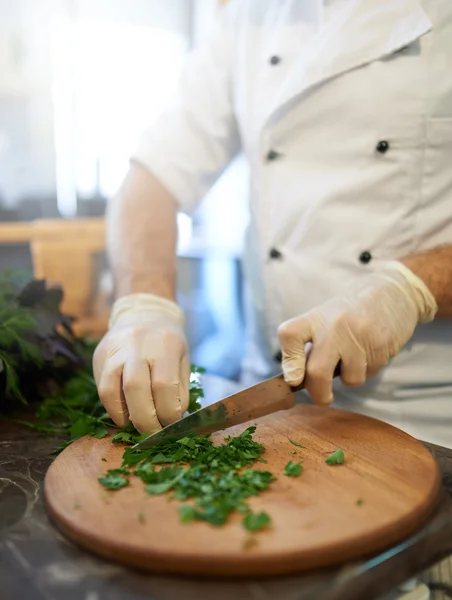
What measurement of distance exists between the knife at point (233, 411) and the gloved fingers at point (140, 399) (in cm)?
5

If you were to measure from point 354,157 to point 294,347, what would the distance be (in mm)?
421

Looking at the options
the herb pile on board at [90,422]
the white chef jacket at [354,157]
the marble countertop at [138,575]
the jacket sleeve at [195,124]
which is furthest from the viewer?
the jacket sleeve at [195,124]

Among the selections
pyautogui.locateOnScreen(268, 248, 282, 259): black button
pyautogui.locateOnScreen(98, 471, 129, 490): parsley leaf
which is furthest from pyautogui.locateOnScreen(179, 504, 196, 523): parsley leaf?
pyautogui.locateOnScreen(268, 248, 282, 259): black button

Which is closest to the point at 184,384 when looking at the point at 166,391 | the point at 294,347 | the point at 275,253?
the point at 166,391

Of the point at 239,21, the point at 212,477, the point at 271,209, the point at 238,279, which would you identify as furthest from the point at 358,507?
the point at 238,279

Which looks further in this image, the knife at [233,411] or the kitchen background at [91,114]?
the kitchen background at [91,114]

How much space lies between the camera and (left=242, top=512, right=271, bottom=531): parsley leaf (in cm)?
67

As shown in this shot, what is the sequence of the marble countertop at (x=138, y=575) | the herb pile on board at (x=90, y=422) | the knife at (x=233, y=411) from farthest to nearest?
the knife at (x=233, y=411) → the herb pile on board at (x=90, y=422) → the marble countertop at (x=138, y=575)

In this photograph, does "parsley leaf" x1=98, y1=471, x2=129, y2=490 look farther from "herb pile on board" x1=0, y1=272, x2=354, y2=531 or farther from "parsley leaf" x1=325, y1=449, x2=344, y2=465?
"parsley leaf" x1=325, y1=449, x2=344, y2=465

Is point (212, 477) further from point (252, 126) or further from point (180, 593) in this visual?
point (252, 126)

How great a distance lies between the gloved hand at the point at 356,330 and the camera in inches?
40.4

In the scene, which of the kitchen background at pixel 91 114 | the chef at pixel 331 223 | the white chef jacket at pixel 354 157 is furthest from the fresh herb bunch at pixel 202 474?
the kitchen background at pixel 91 114

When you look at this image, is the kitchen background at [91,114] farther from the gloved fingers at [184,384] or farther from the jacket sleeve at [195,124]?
the gloved fingers at [184,384]

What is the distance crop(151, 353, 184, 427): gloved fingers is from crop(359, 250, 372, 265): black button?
439 mm
